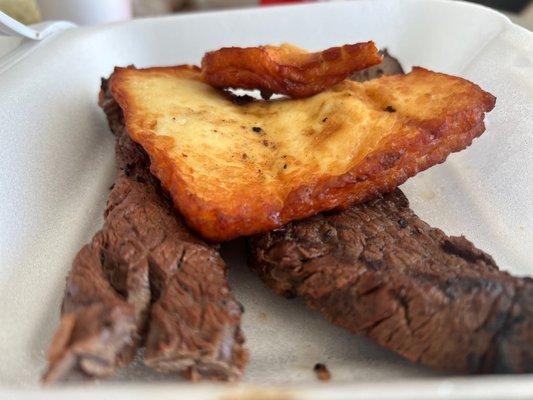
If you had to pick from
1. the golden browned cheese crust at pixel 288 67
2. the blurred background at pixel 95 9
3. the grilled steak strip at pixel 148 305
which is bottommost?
the grilled steak strip at pixel 148 305

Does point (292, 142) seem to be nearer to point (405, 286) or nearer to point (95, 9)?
point (405, 286)

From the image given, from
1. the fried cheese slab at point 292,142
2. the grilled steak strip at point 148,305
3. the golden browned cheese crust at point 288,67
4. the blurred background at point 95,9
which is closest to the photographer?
the grilled steak strip at point 148,305

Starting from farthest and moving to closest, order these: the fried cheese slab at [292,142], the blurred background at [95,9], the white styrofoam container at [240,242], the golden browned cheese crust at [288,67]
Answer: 1. the blurred background at [95,9]
2. the golden browned cheese crust at [288,67]
3. the fried cheese slab at [292,142]
4. the white styrofoam container at [240,242]

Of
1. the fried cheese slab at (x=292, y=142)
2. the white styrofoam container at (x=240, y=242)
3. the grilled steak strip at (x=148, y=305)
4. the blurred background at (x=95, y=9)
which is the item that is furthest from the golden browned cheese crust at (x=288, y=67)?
the blurred background at (x=95, y=9)

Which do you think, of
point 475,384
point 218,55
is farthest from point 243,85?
point 475,384

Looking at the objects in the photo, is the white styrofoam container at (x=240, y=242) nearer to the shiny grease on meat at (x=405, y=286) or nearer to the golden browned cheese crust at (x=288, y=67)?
the shiny grease on meat at (x=405, y=286)

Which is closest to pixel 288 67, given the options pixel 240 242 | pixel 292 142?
pixel 292 142

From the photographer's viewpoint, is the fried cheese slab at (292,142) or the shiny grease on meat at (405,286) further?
the fried cheese slab at (292,142)
